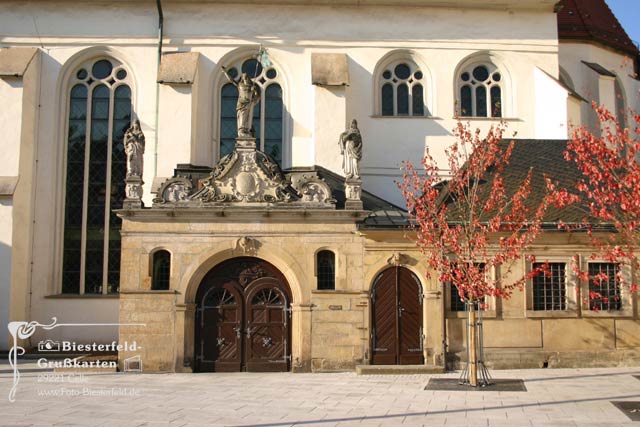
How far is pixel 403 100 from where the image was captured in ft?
86.8

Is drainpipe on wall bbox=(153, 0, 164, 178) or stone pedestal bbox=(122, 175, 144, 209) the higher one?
drainpipe on wall bbox=(153, 0, 164, 178)

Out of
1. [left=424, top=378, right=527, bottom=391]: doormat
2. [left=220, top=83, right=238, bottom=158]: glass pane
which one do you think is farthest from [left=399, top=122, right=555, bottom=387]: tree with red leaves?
[left=220, top=83, right=238, bottom=158]: glass pane

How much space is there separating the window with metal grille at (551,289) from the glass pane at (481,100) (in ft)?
25.9

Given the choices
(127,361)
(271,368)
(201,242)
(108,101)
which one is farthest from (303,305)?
(108,101)

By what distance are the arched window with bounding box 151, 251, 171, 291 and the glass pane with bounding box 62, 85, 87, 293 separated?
20.4 feet

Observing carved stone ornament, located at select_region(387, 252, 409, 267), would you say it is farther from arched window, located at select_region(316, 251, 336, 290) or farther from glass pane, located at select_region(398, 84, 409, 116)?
glass pane, located at select_region(398, 84, 409, 116)

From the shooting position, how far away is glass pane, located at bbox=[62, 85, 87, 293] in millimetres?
24828

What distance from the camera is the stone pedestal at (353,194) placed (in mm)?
19578

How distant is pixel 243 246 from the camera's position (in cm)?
1952

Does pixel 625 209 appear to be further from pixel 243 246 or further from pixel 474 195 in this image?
pixel 243 246

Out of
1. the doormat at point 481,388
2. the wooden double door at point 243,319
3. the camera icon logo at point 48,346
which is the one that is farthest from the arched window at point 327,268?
the camera icon logo at point 48,346

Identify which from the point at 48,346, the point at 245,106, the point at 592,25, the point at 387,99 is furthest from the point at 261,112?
the point at 592,25

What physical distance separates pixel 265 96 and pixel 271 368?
10.2 metres

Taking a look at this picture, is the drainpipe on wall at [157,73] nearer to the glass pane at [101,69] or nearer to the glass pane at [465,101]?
the glass pane at [101,69]
